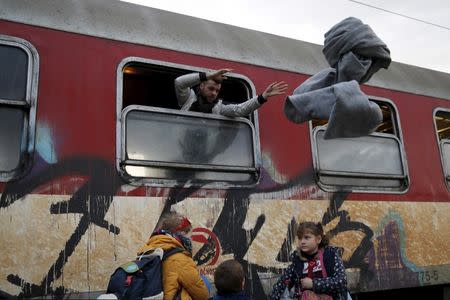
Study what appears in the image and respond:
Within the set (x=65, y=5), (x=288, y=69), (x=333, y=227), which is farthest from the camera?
(x=288, y=69)

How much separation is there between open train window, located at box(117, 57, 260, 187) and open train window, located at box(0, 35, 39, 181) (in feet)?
1.78

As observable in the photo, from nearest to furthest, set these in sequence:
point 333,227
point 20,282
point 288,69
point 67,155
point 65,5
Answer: point 20,282
point 67,155
point 65,5
point 333,227
point 288,69

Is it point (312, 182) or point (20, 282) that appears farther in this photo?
point (312, 182)

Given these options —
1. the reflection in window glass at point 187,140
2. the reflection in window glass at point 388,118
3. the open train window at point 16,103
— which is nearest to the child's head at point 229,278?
the reflection in window glass at point 187,140

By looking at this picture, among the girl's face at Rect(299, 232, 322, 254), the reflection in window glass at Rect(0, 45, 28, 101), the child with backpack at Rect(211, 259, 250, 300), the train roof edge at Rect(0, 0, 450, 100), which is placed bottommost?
the child with backpack at Rect(211, 259, 250, 300)

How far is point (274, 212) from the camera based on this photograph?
141 inches

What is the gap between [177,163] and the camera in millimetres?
3301

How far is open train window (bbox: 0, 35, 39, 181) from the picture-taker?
2.83 metres

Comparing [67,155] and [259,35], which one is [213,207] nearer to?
[67,155]

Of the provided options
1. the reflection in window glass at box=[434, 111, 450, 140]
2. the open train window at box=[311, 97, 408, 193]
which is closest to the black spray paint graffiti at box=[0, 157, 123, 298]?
the open train window at box=[311, 97, 408, 193]

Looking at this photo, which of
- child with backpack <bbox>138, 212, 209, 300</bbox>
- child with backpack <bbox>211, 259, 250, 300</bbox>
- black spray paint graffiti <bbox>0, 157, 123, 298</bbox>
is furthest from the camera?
black spray paint graffiti <bbox>0, 157, 123, 298</bbox>

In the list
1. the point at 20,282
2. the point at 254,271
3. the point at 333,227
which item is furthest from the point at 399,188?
the point at 20,282

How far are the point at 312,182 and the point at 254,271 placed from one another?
0.88m

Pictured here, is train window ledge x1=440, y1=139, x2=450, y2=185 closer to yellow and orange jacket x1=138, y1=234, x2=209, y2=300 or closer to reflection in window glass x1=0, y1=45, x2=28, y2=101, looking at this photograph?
yellow and orange jacket x1=138, y1=234, x2=209, y2=300
